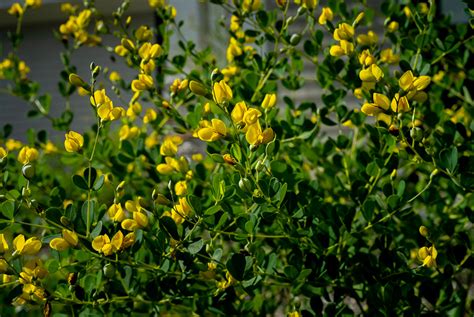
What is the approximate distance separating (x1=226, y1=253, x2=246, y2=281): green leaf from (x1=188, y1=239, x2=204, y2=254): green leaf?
55mm

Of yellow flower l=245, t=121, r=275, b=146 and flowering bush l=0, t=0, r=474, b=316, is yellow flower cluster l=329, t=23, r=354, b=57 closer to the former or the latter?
flowering bush l=0, t=0, r=474, b=316

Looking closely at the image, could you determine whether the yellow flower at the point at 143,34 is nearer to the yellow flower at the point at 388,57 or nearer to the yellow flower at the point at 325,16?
the yellow flower at the point at 325,16

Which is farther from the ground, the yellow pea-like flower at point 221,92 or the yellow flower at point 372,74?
the yellow flower at point 372,74

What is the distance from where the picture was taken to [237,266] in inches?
45.3

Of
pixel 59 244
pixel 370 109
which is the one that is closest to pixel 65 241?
pixel 59 244

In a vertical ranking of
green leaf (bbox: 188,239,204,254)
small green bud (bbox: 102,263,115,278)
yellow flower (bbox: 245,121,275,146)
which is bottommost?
small green bud (bbox: 102,263,115,278)

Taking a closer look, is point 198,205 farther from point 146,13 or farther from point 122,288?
point 146,13

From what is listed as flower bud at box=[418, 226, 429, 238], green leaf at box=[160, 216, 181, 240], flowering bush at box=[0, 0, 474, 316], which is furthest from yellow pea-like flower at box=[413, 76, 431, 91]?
green leaf at box=[160, 216, 181, 240]

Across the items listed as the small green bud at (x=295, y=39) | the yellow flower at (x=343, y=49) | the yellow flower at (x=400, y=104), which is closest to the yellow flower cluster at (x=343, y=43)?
the yellow flower at (x=343, y=49)

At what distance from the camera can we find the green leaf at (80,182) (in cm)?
115

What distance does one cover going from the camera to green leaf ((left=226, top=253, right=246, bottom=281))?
1142 millimetres

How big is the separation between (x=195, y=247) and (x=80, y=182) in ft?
0.77

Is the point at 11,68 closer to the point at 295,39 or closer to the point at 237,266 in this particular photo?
the point at 295,39

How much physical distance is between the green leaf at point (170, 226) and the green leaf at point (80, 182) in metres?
0.16
